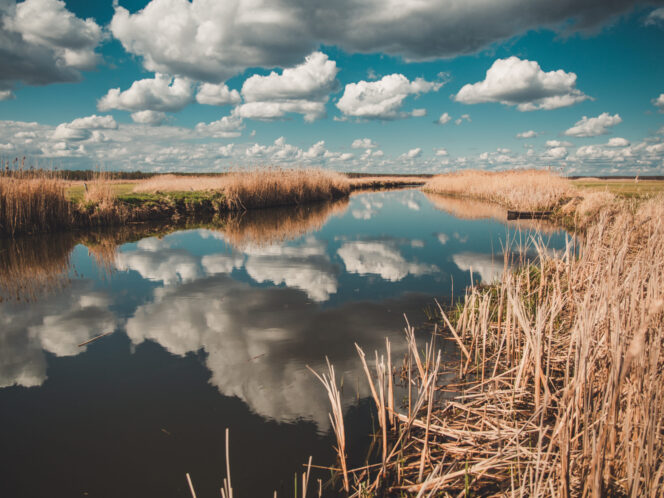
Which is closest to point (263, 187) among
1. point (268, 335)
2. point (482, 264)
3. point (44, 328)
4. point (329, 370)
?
point (482, 264)

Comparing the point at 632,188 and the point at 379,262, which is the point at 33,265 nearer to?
the point at 379,262

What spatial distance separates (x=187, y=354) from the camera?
15.0ft

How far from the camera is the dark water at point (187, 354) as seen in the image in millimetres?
2807

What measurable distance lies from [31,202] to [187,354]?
11.7 metres

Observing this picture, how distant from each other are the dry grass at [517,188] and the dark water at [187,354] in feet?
38.1

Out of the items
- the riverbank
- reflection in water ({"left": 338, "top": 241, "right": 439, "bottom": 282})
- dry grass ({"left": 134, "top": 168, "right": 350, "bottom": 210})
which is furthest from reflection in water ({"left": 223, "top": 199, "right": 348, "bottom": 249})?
reflection in water ({"left": 338, "top": 241, "right": 439, "bottom": 282})

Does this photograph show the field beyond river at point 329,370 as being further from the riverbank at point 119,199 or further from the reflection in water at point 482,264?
the riverbank at point 119,199

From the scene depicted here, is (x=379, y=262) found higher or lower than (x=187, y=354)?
higher

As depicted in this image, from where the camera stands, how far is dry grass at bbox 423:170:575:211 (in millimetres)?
19516

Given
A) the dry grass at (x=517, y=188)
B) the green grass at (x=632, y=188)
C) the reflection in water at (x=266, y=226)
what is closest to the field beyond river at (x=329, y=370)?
the reflection in water at (x=266, y=226)

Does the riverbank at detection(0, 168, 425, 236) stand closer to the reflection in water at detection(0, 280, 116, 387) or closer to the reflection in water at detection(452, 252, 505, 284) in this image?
the reflection in water at detection(0, 280, 116, 387)

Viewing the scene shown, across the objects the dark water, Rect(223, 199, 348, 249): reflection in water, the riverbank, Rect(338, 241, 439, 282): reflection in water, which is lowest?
the dark water

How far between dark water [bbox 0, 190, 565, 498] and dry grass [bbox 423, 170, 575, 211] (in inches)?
457

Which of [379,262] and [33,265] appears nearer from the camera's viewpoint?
[33,265]
